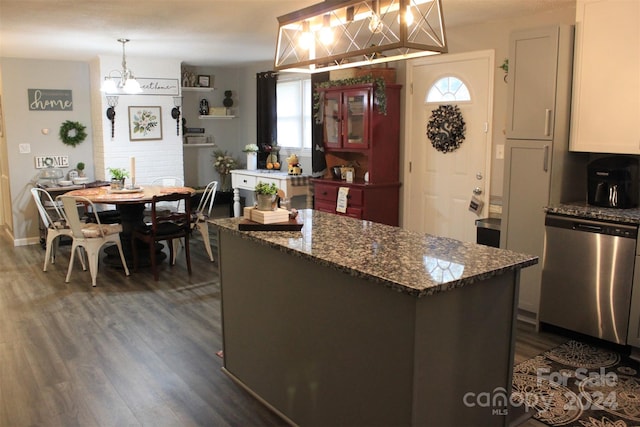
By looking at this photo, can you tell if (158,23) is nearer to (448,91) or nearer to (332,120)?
(332,120)

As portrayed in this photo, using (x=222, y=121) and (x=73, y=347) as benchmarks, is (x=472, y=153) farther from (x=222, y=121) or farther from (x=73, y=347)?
(x=222, y=121)

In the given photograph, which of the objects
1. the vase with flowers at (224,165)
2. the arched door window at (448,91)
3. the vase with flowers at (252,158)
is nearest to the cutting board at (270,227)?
the arched door window at (448,91)

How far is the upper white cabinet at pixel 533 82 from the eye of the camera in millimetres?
3686

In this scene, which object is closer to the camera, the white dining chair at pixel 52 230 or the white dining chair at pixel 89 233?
the white dining chair at pixel 89 233

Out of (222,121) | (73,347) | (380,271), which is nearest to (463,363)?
(380,271)

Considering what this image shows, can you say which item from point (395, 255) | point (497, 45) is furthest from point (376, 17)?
point (497, 45)

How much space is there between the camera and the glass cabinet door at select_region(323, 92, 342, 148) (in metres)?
5.50

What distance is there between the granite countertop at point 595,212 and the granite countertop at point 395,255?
4.39 feet

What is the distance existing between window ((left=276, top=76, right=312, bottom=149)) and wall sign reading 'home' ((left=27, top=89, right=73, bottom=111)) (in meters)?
2.63

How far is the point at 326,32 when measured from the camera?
Answer: 2811 mm

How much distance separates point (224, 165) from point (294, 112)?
1442mm

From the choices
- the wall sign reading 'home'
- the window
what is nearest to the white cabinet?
the window

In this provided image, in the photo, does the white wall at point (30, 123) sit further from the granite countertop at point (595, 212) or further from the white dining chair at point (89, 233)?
the granite countertop at point (595, 212)

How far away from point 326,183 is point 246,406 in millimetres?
3104
